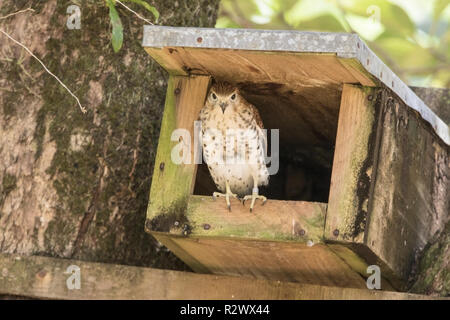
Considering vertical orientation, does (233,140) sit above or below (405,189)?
above

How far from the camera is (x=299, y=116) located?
3598 mm

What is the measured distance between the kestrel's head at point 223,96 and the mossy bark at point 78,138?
0.88ft

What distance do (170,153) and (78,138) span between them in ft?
1.42

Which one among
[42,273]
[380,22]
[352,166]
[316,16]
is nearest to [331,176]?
[352,166]

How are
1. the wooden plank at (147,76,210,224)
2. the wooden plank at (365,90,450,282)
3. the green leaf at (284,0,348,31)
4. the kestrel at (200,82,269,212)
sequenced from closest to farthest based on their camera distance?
1. the wooden plank at (365,90,450,282)
2. the wooden plank at (147,76,210,224)
3. the kestrel at (200,82,269,212)
4. the green leaf at (284,0,348,31)

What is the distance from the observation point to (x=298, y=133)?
3838mm

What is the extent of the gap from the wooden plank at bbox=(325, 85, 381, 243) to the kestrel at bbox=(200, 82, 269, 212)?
632 millimetres

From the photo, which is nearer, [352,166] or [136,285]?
[352,166]

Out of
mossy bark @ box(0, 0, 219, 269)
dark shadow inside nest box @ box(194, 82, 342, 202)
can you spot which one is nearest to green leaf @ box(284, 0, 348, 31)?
dark shadow inside nest box @ box(194, 82, 342, 202)

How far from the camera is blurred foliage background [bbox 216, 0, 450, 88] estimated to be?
4453mm

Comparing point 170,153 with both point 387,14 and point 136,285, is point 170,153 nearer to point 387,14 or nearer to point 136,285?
point 136,285

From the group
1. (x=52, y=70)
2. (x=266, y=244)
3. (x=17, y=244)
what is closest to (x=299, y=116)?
(x=266, y=244)

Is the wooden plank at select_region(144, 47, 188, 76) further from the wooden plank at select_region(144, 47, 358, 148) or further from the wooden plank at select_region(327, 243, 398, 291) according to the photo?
the wooden plank at select_region(327, 243, 398, 291)

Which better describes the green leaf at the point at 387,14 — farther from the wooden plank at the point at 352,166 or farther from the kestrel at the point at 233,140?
the wooden plank at the point at 352,166
